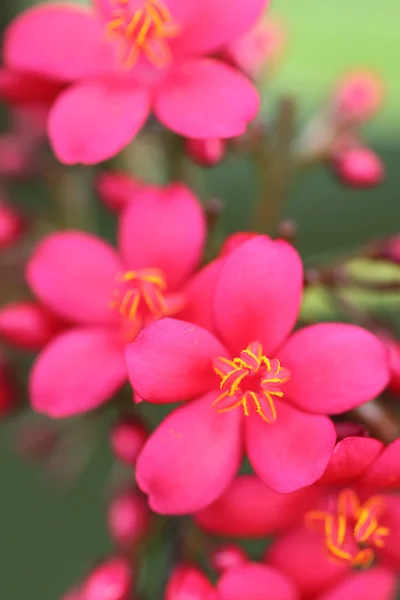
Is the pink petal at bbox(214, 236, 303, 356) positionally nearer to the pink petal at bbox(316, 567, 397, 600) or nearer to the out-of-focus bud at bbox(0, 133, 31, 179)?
the pink petal at bbox(316, 567, 397, 600)

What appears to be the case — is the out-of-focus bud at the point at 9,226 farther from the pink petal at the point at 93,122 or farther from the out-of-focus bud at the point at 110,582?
the out-of-focus bud at the point at 110,582

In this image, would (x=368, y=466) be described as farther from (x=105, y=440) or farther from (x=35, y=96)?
(x=105, y=440)

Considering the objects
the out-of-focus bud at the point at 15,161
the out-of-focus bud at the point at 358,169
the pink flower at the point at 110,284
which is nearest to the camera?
the pink flower at the point at 110,284

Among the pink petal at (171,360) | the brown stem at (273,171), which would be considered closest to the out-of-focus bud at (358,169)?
the brown stem at (273,171)

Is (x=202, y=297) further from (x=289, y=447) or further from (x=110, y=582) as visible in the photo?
(x=110, y=582)

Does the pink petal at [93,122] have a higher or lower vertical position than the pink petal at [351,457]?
higher

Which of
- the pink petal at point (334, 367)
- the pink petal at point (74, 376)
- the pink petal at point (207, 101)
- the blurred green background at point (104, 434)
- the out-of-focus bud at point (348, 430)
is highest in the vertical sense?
the pink petal at point (207, 101)

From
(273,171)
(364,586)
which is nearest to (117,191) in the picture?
(273,171)

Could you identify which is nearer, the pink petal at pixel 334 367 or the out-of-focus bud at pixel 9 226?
the pink petal at pixel 334 367
